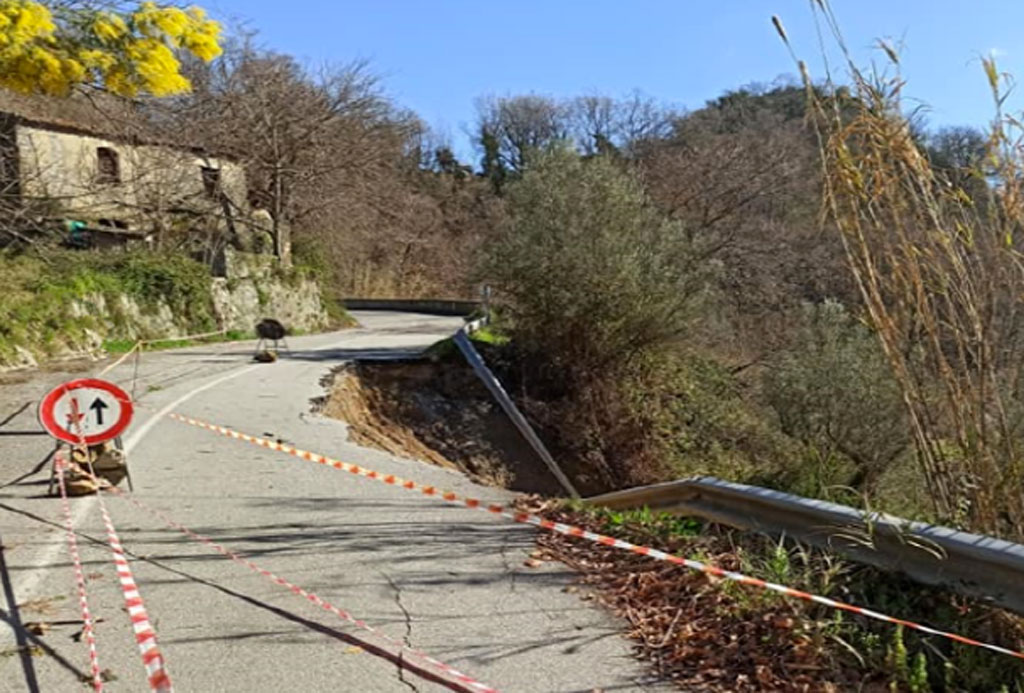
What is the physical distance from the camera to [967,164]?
477cm

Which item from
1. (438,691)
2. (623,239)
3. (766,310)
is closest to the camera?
(438,691)

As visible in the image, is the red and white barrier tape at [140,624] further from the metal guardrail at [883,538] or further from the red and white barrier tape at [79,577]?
the metal guardrail at [883,538]

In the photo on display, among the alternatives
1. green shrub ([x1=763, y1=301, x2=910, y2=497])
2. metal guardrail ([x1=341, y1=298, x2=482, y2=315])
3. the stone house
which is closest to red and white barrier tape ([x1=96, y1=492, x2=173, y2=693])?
green shrub ([x1=763, y1=301, x2=910, y2=497])

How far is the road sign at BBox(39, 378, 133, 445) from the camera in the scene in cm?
776

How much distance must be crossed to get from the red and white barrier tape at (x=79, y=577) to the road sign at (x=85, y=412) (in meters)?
0.29

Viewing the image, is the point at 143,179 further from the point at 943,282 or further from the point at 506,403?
the point at 943,282

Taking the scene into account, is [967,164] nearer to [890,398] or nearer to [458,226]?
[890,398]

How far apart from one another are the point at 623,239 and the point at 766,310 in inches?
415

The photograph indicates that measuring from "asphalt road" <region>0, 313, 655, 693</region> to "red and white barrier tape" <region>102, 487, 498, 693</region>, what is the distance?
0.17 ft

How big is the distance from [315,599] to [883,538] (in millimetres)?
3153

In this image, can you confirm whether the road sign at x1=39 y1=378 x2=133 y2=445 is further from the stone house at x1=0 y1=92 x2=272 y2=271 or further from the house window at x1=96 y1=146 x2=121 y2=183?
the house window at x1=96 y1=146 x2=121 y2=183

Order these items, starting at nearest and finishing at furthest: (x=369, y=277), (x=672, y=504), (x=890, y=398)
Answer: (x=672, y=504), (x=890, y=398), (x=369, y=277)

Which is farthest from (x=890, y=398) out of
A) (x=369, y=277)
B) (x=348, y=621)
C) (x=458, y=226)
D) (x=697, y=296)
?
(x=458, y=226)

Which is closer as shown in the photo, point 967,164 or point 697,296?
point 967,164
